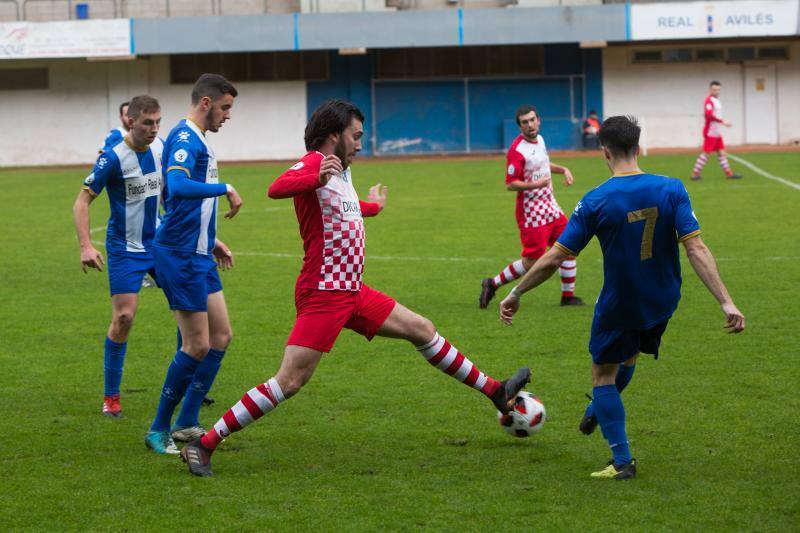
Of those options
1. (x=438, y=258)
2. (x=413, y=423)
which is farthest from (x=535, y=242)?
(x=413, y=423)

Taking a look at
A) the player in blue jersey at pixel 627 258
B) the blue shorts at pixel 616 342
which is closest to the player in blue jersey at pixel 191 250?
the player in blue jersey at pixel 627 258

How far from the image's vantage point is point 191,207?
6.95 m

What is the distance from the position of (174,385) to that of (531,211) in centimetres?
590

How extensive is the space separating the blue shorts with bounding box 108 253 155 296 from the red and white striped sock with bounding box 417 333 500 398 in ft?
7.23

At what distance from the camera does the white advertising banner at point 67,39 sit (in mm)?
41188

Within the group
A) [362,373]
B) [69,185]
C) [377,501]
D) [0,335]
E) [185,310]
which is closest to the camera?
[377,501]

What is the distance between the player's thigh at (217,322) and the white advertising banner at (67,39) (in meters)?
35.9

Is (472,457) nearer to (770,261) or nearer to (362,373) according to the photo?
(362,373)

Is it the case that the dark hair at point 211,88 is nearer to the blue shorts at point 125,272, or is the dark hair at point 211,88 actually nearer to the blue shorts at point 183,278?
the blue shorts at point 183,278

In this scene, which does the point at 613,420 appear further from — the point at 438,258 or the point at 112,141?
the point at 438,258

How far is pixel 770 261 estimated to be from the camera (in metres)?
14.5

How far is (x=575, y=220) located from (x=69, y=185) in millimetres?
27672

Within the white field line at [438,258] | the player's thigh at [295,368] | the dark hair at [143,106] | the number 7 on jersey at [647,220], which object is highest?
the dark hair at [143,106]

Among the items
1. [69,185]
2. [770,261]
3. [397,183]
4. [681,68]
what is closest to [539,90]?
[681,68]
